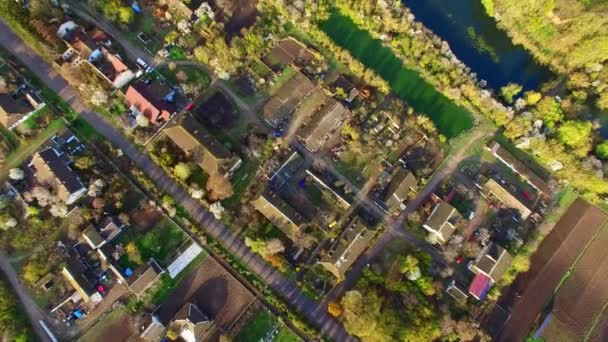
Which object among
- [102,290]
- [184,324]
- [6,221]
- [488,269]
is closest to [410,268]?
[488,269]

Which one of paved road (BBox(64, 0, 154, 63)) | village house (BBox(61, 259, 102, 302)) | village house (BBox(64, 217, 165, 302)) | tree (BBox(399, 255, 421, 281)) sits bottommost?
village house (BBox(61, 259, 102, 302))

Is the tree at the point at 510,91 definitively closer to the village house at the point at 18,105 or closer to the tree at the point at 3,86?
the village house at the point at 18,105

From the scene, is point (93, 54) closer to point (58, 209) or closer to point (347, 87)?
point (58, 209)

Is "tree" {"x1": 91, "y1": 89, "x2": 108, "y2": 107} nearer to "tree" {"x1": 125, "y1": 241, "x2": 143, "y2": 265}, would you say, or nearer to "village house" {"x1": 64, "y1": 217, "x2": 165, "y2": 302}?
"village house" {"x1": 64, "y1": 217, "x2": 165, "y2": 302}

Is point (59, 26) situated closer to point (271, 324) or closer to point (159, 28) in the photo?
point (159, 28)

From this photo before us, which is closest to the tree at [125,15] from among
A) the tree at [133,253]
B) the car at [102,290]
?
the tree at [133,253]

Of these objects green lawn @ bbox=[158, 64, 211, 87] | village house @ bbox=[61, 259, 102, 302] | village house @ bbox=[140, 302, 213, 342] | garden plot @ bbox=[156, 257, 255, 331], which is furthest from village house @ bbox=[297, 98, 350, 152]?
village house @ bbox=[61, 259, 102, 302]

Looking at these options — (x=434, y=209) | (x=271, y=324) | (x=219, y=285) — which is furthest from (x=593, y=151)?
(x=219, y=285)
